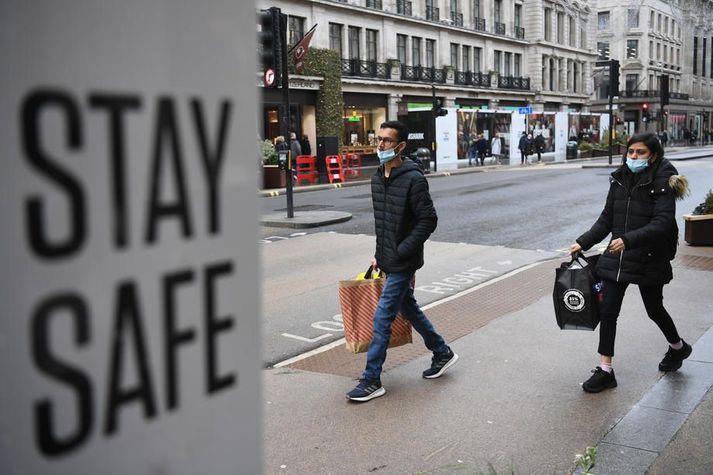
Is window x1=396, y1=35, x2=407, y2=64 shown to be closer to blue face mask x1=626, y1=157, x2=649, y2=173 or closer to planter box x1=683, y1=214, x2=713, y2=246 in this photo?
planter box x1=683, y1=214, x2=713, y2=246

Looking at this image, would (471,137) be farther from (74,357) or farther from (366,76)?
(74,357)

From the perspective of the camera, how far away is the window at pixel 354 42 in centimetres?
4334

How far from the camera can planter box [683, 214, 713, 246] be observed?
11.1 m

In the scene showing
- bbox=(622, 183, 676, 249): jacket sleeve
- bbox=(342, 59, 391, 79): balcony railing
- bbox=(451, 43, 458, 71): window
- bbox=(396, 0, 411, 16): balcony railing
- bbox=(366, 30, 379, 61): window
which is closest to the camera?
bbox=(622, 183, 676, 249): jacket sleeve

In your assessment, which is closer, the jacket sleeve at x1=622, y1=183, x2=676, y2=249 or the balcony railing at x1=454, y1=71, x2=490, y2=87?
the jacket sleeve at x1=622, y1=183, x2=676, y2=249

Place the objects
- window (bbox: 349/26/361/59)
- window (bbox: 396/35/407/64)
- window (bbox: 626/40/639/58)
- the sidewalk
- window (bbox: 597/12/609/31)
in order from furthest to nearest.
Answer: window (bbox: 597/12/609/31), window (bbox: 626/40/639/58), window (bbox: 396/35/407/64), window (bbox: 349/26/361/59), the sidewalk

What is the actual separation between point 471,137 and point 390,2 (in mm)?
11896

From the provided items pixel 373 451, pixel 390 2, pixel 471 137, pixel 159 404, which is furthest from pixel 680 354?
pixel 390 2

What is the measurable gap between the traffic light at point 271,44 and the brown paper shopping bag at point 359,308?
10.9m

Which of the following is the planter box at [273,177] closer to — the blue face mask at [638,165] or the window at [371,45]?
the blue face mask at [638,165]

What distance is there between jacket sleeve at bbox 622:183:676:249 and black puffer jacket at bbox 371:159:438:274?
1365 millimetres

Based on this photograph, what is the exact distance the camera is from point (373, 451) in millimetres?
4242

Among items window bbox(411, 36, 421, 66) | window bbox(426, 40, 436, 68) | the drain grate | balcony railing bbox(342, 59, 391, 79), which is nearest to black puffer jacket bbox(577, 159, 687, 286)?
the drain grate

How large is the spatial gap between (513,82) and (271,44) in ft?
155
